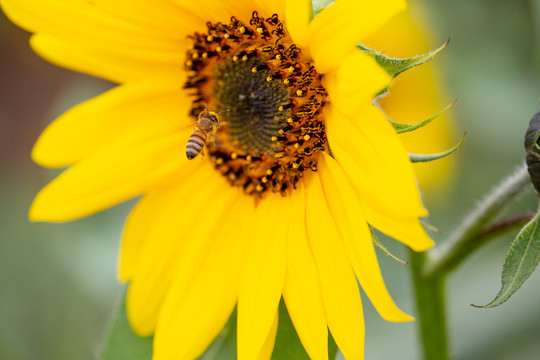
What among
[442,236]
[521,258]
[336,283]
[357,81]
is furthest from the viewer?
[442,236]

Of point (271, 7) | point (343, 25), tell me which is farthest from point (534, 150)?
point (271, 7)

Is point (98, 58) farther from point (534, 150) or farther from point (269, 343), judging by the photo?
point (534, 150)

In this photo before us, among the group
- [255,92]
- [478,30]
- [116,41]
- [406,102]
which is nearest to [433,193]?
[406,102]

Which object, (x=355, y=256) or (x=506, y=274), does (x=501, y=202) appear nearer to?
(x=506, y=274)

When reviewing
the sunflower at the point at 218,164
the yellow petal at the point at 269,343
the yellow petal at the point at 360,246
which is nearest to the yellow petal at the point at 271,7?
the sunflower at the point at 218,164

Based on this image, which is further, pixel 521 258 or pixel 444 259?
pixel 444 259

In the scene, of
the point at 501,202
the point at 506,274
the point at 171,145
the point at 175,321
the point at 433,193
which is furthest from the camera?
the point at 433,193
